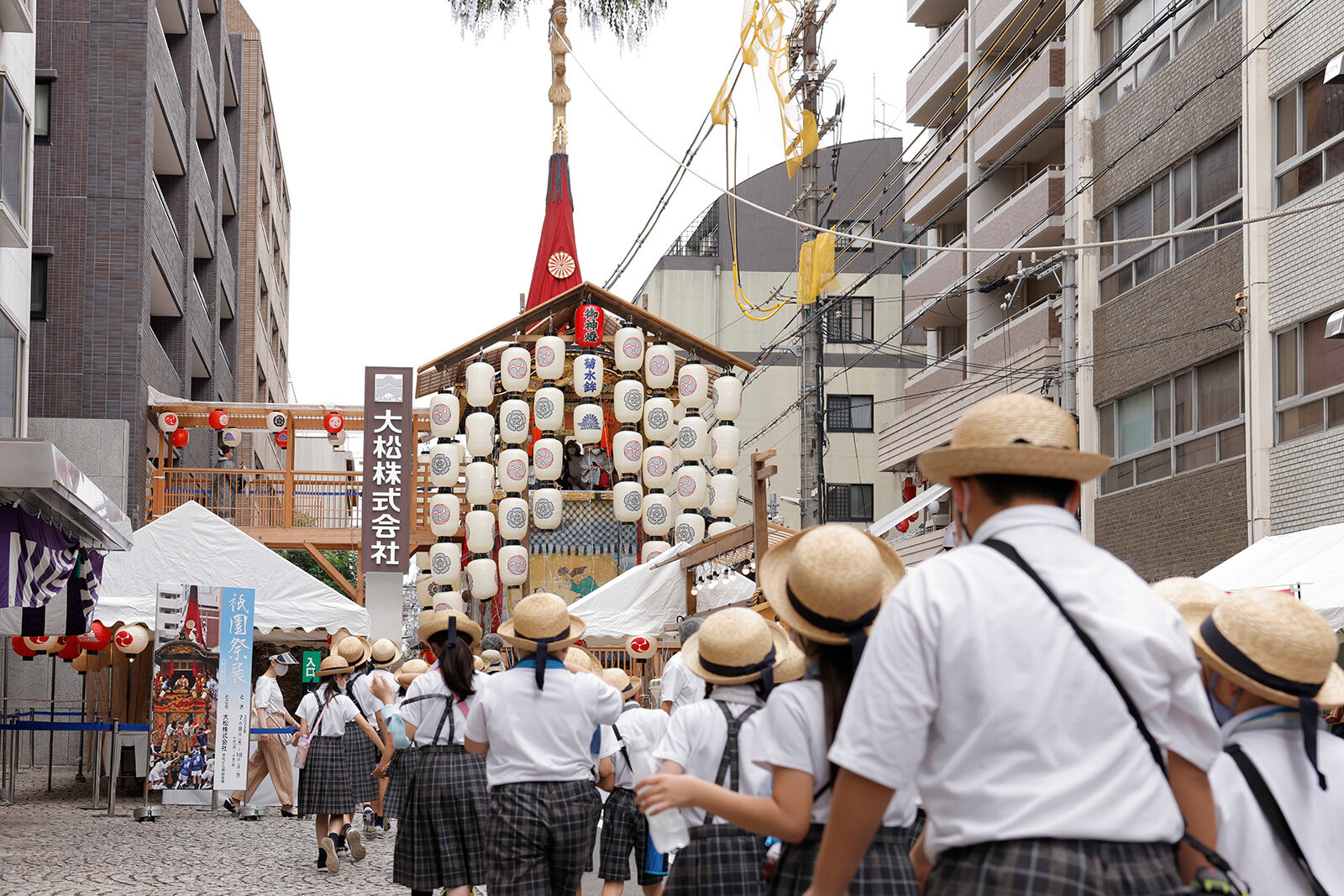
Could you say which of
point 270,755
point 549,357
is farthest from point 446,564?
point 270,755

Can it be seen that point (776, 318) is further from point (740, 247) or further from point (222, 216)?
point (222, 216)

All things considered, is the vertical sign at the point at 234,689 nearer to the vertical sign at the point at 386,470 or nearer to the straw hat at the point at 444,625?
the vertical sign at the point at 386,470

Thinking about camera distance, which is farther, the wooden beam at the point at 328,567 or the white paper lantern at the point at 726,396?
the white paper lantern at the point at 726,396

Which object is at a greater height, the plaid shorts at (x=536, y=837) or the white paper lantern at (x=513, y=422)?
the white paper lantern at (x=513, y=422)

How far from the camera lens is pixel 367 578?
22.2 m

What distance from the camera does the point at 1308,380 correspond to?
18031 mm

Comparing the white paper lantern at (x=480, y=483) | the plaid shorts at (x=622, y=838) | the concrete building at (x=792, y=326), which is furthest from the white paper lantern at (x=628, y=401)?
the concrete building at (x=792, y=326)

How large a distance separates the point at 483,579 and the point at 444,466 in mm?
2126

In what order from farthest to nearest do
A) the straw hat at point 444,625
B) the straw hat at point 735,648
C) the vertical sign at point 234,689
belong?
the vertical sign at point 234,689 → the straw hat at point 444,625 → the straw hat at point 735,648

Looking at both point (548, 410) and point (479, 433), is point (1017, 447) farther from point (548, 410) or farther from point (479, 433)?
point (548, 410)

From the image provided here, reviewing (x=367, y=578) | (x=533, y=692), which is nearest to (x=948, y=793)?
(x=533, y=692)

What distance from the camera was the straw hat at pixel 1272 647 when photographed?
128 inches

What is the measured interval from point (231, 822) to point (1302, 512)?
44.4 ft

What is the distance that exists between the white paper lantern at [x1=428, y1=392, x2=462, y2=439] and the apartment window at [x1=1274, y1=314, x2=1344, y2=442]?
13.3m
